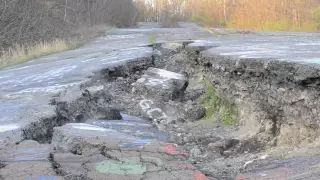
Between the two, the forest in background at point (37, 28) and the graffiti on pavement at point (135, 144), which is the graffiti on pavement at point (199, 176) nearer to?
the graffiti on pavement at point (135, 144)

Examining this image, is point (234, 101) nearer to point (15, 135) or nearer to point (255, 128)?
point (255, 128)

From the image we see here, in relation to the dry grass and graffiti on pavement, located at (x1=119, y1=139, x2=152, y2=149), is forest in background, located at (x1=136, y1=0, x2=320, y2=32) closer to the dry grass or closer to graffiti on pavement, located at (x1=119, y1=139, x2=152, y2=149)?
the dry grass

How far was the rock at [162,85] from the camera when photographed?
8.70 meters

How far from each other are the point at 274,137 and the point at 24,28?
683 inches

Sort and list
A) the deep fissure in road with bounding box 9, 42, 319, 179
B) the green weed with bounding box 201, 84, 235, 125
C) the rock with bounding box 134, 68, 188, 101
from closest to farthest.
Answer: the deep fissure in road with bounding box 9, 42, 319, 179
the green weed with bounding box 201, 84, 235, 125
the rock with bounding box 134, 68, 188, 101

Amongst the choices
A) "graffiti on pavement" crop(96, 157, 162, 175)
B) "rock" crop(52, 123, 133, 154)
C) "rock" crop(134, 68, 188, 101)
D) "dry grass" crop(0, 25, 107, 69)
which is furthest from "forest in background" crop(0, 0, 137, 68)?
"graffiti on pavement" crop(96, 157, 162, 175)

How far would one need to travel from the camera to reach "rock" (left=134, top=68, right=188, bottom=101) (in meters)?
8.70

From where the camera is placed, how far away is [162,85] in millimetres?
8859

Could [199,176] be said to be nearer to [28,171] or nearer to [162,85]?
[28,171]

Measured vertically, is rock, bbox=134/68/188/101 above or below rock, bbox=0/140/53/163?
below

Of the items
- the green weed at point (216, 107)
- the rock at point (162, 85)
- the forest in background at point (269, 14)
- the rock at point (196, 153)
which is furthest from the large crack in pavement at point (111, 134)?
the forest in background at point (269, 14)

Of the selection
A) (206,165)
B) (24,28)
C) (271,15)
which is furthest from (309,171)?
(271,15)

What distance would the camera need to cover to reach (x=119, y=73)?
10.0 m

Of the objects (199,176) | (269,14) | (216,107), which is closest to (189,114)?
(216,107)
